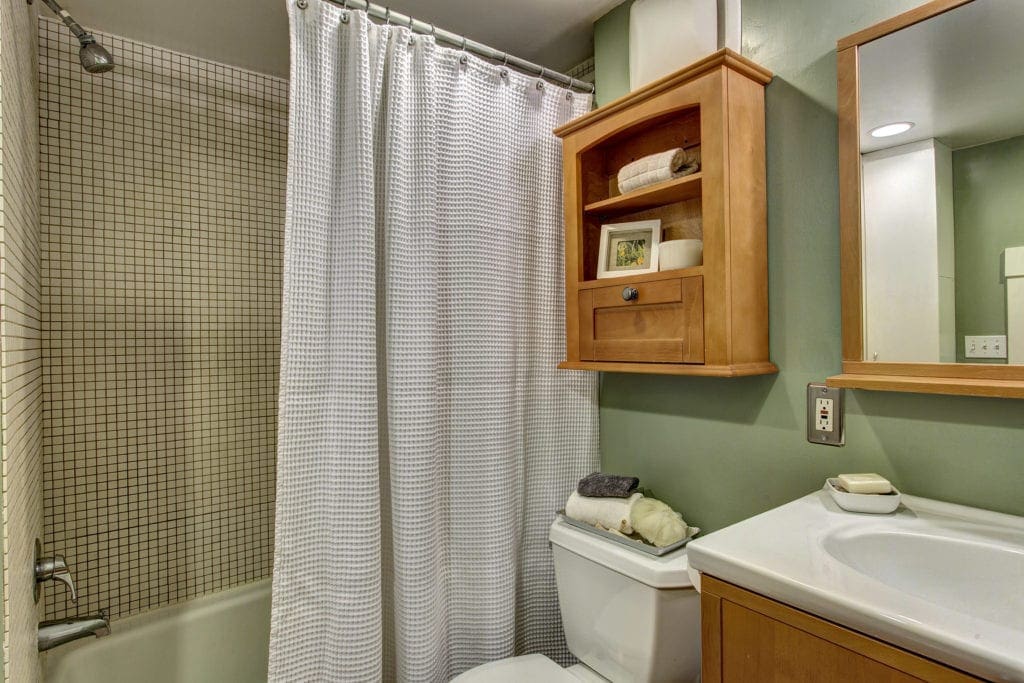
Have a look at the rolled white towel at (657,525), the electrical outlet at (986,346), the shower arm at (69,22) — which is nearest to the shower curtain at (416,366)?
the rolled white towel at (657,525)

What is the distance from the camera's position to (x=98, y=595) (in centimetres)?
182

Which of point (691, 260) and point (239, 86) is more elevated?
point (239, 86)

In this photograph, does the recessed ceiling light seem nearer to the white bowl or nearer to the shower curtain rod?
the white bowl

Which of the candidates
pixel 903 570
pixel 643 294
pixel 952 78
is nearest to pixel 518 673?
pixel 903 570

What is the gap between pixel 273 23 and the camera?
178 cm

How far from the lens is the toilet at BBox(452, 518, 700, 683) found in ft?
4.06

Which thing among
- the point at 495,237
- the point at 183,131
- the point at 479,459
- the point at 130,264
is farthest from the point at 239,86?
the point at 479,459

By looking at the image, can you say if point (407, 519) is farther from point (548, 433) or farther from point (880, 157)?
point (880, 157)

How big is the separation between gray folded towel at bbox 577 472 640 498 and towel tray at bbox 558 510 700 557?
0.28 feet

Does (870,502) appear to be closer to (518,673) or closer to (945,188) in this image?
(945,188)

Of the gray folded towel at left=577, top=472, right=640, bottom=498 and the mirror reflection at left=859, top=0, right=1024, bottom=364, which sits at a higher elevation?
the mirror reflection at left=859, top=0, right=1024, bottom=364

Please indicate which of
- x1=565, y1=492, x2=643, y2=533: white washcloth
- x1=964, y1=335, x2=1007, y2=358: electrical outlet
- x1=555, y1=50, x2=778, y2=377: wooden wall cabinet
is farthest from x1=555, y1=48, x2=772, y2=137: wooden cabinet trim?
x1=565, y1=492, x2=643, y2=533: white washcloth

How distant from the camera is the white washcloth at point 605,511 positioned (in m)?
1.38

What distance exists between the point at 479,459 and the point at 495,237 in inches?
Answer: 26.9
